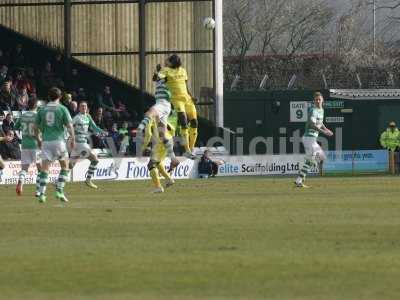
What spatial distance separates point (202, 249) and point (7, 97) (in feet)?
95.0

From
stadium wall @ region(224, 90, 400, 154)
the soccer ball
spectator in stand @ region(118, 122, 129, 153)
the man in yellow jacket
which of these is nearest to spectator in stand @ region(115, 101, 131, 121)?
spectator in stand @ region(118, 122, 129, 153)

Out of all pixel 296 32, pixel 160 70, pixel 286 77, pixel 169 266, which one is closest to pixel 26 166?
pixel 160 70

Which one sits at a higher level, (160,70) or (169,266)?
(160,70)

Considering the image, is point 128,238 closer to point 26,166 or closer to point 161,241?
point 161,241

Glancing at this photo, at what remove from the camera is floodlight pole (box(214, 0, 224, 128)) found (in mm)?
49250

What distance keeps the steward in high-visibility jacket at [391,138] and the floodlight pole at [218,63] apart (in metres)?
6.25

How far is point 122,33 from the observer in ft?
164

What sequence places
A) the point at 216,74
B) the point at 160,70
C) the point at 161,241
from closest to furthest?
the point at 161,241, the point at 160,70, the point at 216,74

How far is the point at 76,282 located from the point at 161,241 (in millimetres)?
3623

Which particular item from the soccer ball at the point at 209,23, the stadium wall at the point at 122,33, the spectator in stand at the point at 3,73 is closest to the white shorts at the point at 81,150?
the spectator in stand at the point at 3,73

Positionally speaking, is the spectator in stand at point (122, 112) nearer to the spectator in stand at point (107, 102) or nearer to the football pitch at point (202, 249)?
the spectator in stand at point (107, 102)

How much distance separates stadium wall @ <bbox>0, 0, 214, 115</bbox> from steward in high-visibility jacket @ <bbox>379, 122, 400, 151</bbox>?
6.97 meters

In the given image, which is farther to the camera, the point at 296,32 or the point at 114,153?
the point at 296,32

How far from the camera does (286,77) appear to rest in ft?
230
